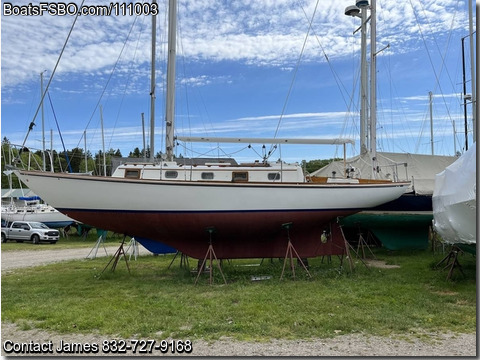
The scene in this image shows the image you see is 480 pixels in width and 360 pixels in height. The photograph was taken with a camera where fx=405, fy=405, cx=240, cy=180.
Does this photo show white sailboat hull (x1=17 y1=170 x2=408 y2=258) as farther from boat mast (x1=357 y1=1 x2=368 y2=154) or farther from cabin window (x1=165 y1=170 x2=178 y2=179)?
boat mast (x1=357 y1=1 x2=368 y2=154)

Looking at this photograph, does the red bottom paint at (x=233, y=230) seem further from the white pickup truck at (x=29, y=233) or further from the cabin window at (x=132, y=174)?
the white pickup truck at (x=29, y=233)

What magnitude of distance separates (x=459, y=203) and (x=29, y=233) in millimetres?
22420

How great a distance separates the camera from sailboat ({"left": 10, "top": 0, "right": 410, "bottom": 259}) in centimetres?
923

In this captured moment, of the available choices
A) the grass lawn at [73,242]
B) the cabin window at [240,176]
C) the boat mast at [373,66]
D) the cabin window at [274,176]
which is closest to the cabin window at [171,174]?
the cabin window at [240,176]

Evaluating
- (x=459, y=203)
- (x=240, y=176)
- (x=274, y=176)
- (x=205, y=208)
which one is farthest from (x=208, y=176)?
(x=459, y=203)

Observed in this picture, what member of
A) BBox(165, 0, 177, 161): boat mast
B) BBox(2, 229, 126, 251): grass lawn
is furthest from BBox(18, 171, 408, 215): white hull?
BBox(2, 229, 126, 251): grass lawn

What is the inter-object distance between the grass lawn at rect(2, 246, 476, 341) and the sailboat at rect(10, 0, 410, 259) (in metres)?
0.94

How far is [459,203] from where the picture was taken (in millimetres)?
7676

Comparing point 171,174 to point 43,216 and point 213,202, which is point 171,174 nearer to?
point 213,202

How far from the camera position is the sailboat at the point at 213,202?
9234 millimetres

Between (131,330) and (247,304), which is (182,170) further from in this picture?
(131,330)

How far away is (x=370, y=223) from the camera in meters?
14.2

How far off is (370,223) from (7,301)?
11.1 meters

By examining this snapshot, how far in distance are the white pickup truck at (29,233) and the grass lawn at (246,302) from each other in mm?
12582
